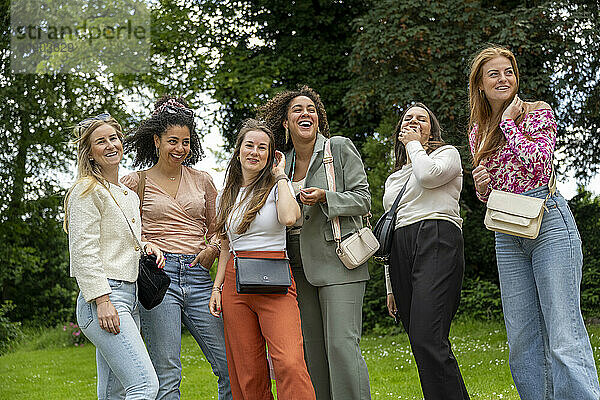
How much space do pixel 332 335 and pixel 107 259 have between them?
142cm

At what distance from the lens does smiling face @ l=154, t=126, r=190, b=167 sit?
4324mm

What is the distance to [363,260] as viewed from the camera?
4.11m

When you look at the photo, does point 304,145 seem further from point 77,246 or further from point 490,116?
point 77,246

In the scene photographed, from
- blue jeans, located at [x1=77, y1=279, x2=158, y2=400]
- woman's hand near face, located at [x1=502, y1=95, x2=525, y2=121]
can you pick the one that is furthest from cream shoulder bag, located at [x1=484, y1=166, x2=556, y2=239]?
blue jeans, located at [x1=77, y1=279, x2=158, y2=400]

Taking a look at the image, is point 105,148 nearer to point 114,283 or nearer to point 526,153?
point 114,283

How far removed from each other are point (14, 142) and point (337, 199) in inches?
493

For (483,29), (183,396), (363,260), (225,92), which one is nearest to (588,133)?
(483,29)

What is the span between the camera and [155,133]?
174 inches

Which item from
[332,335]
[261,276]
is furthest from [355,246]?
[261,276]

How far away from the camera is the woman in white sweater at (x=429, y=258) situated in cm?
382

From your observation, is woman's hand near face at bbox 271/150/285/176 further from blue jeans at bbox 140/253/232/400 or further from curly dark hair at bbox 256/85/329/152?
blue jeans at bbox 140/253/232/400

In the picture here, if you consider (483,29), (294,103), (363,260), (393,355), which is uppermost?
(483,29)

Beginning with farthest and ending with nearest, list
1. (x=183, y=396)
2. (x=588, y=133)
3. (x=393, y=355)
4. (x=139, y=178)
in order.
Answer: (x=588, y=133) → (x=393, y=355) → (x=183, y=396) → (x=139, y=178)

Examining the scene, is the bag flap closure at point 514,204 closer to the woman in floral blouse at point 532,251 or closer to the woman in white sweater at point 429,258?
the woman in floral blouse at point 532,251
